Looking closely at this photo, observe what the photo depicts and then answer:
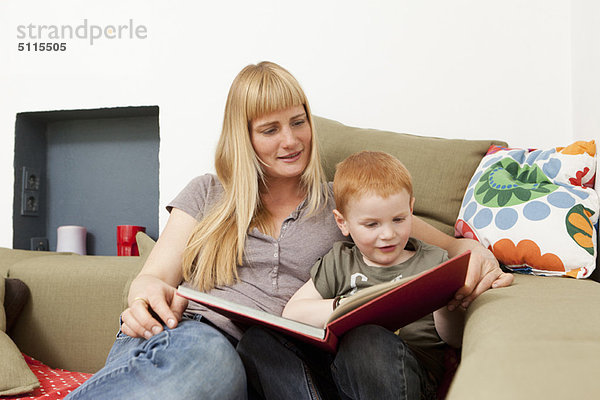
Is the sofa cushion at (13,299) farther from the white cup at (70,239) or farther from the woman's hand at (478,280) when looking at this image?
the woman's hand at (478,280)

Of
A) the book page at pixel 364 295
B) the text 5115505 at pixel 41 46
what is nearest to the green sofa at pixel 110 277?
the book page at pixel 364 295

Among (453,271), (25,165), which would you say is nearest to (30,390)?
(453,271)

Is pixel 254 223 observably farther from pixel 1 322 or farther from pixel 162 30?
pixel 162 30

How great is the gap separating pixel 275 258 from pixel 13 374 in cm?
67

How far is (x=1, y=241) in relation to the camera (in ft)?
7.52

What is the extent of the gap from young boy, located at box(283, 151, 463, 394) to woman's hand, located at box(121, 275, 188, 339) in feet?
0.71

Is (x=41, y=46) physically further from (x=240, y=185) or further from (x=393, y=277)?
(x=393, y=277)

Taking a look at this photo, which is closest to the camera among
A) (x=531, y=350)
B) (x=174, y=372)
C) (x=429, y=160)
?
(x=531, y=350)

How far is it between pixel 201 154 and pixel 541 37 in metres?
1.26

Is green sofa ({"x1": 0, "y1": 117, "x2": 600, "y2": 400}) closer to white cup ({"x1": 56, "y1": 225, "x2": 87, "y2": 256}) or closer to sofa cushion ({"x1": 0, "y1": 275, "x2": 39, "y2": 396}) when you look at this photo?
sofa cushion ({"x1": 0, "y1": 275, "x2": 39, "y2": 396})

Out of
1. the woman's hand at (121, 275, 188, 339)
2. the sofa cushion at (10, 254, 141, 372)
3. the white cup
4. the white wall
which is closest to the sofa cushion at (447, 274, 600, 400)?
the woman's hand at (121, 275, 188, 339)

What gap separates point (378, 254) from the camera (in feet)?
3.43

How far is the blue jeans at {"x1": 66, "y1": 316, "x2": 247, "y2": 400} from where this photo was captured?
2.64 feet

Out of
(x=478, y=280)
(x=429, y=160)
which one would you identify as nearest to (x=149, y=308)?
(x=478, y=280)
